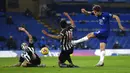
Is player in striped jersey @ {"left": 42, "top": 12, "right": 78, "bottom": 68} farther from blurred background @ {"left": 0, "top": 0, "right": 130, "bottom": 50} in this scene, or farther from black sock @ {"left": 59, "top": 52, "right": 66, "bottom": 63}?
blurred background @ {"left": 0, "top": 0, "right": 130, "bottom": 50}

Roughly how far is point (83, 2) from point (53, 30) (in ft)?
18.0

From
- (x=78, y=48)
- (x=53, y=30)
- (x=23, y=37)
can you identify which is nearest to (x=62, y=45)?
(x=78, y=48)

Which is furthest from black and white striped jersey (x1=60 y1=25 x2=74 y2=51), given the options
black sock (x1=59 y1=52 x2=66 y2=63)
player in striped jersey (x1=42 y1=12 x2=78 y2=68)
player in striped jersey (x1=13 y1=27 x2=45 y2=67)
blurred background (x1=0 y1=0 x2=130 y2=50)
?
blurred background (x1=0 y1=0 x2=130 y2=50)

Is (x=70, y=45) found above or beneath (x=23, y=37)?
above

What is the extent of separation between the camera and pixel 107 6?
1677 inches

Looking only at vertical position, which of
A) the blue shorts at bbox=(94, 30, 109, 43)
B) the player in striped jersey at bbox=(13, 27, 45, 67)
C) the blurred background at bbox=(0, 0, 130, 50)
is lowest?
the blurred background at bbox=(0, 0, 130, 50)

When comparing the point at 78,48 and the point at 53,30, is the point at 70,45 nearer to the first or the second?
the point at 78,48

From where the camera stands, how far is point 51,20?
132ft

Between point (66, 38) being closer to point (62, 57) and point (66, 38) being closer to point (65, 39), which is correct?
point (65, 39)

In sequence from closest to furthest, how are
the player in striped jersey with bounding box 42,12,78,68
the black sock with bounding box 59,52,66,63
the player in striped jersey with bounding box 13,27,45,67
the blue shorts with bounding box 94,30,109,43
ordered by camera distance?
the player in striped jersey with bounding box 42,12,78,68
the black sock with bounding box 59,52,66,63
the player in striped jersey with bounding box 13,27,45,67
the blue shorts with bounding box 94,30,109,43

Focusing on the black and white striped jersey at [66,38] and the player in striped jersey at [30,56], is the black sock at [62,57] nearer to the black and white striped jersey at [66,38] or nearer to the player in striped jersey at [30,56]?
the black and white striped jersey at [66,38]

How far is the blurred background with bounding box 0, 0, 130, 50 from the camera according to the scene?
35125mm

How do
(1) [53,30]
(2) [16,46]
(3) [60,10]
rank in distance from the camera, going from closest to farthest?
1. (2) [16,46]
2. (1) [53,30]
3. (3) [60,10]

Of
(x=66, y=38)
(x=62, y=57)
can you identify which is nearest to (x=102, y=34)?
(x=66, y=38)
